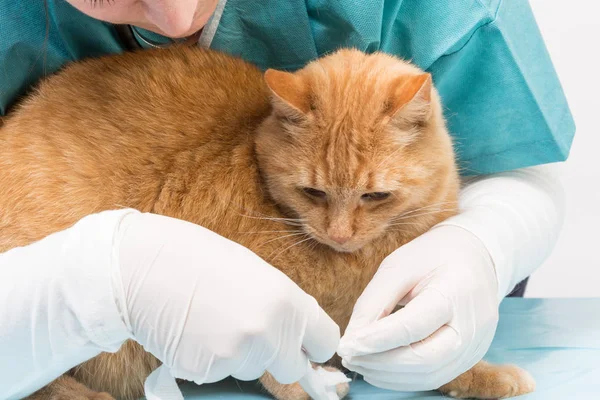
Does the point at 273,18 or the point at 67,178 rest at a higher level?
the point at 273,18

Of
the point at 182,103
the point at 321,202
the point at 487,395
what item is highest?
the point at 182,103

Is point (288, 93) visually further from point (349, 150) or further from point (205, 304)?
point (205, 304)

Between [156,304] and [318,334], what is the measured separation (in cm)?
26

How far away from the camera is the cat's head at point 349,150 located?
128cm

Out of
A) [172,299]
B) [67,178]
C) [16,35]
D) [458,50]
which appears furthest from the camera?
[458,50]

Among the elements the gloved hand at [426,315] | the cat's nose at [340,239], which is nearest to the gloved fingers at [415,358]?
the gloved hand at [426,315]

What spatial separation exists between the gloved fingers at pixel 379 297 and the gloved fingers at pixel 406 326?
0.04 m

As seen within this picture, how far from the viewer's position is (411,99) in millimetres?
1225

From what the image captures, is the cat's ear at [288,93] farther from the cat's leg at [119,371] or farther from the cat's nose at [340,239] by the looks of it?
the cat's leg at [119,371]

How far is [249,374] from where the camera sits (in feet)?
3.81

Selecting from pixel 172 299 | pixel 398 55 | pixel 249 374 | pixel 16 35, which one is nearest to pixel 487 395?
pixel 249 374

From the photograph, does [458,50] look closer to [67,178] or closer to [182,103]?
[182,103]

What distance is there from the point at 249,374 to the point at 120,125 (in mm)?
530

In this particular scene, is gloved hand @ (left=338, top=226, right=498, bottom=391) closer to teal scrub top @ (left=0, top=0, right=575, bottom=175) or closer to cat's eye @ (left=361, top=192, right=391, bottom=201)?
cat's eye @ (left=361, top=192, right=391, bottom=201)
